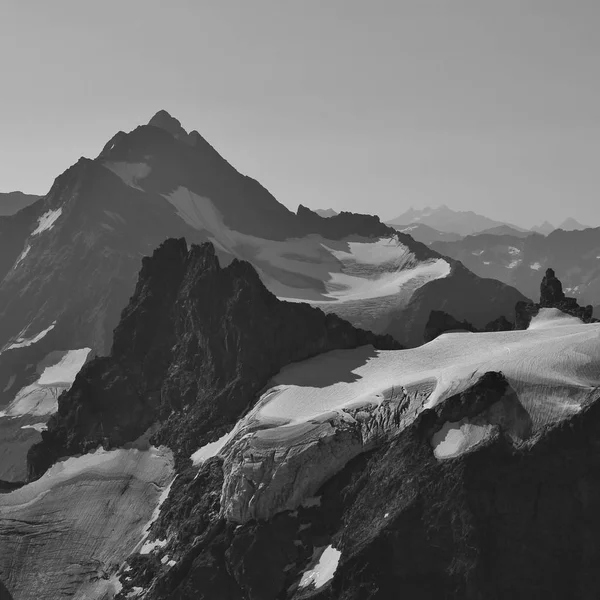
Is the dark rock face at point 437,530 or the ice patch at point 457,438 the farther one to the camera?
the ice patch at point 457,438

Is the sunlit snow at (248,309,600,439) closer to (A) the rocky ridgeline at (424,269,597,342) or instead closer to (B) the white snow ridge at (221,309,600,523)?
(B) the white snow ridge at (221,309,600,523)

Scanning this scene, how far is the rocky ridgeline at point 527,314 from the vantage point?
130m

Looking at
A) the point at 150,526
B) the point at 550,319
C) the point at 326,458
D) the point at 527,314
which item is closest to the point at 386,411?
the point at 326,458

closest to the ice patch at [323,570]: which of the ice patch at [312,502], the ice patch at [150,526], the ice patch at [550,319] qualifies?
the ice patch at [312,502]

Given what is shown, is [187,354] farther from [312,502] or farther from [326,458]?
[312,502]

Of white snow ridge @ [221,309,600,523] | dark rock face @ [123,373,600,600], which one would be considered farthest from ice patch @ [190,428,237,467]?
dark rock face @ [123,373,600,600]

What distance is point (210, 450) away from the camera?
115875mm

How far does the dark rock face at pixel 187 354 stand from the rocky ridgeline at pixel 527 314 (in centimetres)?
656

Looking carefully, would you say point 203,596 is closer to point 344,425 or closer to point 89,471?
point 344,425

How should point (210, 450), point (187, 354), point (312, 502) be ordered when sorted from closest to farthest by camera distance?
point (312, 502), point (210, 450), point (187, 354)

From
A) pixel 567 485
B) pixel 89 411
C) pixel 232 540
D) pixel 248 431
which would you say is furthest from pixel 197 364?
pixel 567 485

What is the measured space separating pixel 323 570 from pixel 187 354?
45.9 m

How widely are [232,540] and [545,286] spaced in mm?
55878

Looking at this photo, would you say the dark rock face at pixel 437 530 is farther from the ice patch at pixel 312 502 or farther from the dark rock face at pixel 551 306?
the dark rock face at pixel 551 306
